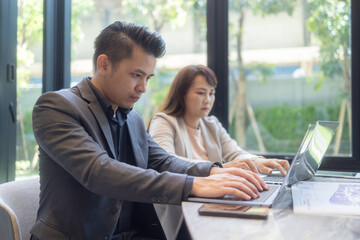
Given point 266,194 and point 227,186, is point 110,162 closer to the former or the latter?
point 227,186

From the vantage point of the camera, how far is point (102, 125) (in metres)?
1.32

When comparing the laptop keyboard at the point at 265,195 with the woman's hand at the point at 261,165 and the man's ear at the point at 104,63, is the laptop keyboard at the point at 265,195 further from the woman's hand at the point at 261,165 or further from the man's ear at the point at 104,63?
the man's ear at the point at 104,63

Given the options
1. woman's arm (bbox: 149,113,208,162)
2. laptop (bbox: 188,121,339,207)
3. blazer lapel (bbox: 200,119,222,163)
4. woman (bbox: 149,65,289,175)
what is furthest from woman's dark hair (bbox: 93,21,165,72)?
blazer lapel (bbox: 200,119,222,163)

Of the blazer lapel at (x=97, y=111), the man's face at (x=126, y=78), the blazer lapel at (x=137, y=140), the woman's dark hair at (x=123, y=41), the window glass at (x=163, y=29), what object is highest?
the window glass at (x=163, y=29)

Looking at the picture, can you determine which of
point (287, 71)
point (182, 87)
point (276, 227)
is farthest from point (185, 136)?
point (276, 227)

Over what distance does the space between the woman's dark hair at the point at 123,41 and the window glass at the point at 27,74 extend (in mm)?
1487

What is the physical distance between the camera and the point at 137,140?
5.08 ft

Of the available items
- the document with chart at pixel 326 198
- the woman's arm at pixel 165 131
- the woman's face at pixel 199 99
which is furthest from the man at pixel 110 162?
the woman's face at pixel 199 99

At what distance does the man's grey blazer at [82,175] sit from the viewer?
3.50ft

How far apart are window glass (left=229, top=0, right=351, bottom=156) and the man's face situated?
149cm

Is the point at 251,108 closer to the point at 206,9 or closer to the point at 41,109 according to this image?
the point at 206,9

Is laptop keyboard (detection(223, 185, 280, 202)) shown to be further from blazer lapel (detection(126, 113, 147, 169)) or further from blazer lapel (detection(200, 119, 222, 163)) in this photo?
blazer lapel (detection(200, 119, 222, 163))

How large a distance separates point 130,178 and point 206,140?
1441mm

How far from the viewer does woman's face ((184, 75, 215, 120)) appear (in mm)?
2451
